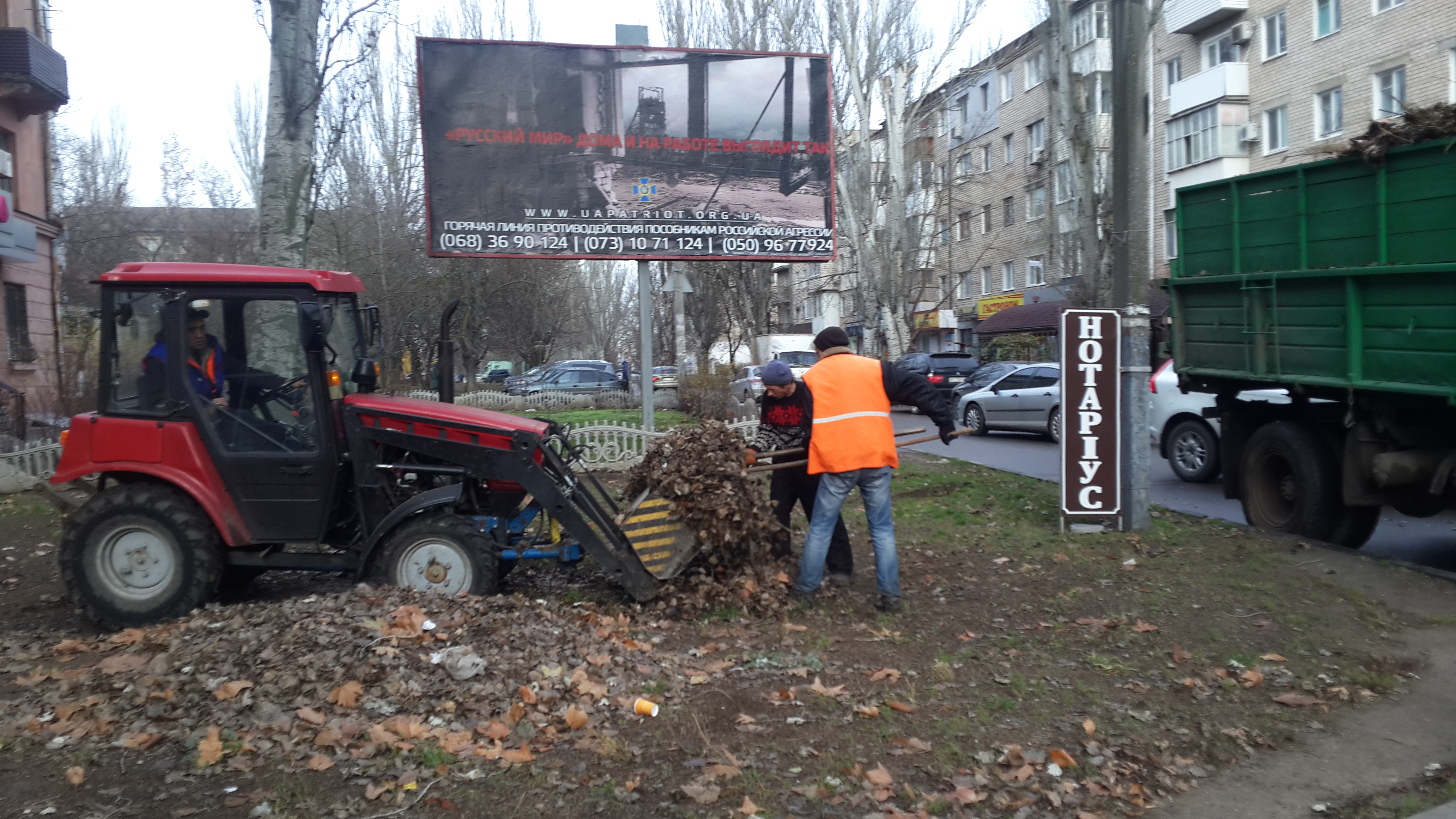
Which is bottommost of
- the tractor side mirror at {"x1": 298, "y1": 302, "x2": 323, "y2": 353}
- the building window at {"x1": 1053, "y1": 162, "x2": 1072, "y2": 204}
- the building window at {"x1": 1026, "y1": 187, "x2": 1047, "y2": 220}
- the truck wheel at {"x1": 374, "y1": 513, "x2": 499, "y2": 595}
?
the truck wheel at {"x1": 374, "y1": 513, "x2": 499, "y2": 595}

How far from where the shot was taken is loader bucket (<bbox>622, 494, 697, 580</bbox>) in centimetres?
671

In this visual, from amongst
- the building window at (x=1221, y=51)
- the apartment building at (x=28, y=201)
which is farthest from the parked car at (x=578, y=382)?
the building window at (x=1221, y=51)

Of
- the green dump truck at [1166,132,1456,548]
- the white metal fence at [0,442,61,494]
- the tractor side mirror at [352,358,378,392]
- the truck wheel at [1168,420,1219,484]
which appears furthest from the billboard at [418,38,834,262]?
the tractor side mirror at [352,358,378,392]

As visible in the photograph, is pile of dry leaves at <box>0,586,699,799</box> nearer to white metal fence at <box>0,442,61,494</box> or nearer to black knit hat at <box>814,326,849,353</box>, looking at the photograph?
black knit hat at <box>814,326,849,353</box>

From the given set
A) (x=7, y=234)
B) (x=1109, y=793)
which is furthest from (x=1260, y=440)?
(x=7, y=234)

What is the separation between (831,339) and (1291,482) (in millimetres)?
4856

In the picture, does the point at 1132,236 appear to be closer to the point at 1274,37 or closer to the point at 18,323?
the point at 18,323

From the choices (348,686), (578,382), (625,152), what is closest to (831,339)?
(348,686)

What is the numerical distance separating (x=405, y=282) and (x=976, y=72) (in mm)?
18063

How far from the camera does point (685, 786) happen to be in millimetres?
4117

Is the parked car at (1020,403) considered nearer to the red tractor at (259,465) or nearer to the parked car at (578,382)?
the red tractor at (259,465)

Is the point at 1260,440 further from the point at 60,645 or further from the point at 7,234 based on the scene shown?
the point at 7,234

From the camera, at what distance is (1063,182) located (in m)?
27.0

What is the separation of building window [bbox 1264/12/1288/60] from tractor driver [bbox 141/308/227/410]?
31922mm
